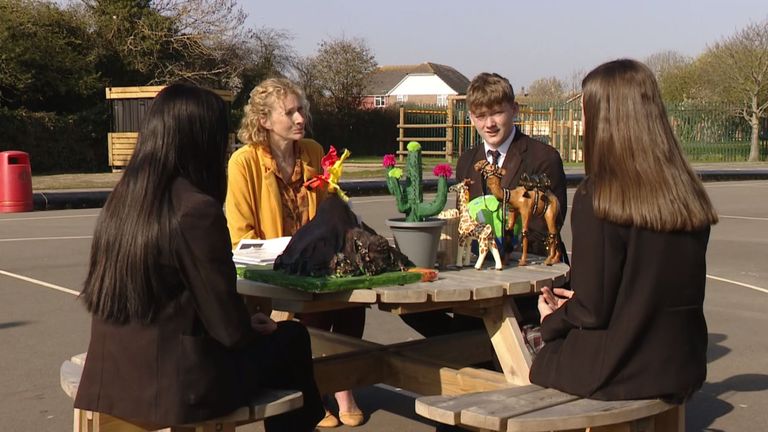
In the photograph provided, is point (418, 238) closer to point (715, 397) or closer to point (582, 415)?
point (582, 415)

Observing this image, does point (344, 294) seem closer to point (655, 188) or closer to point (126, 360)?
point (126, 360)

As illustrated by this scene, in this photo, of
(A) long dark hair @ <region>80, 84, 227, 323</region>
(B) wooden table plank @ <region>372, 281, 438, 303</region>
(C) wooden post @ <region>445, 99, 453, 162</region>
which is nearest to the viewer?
(A) long dark hair @ <region>80, 84, 227, 323</region>

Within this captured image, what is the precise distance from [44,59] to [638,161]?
30.7 meters

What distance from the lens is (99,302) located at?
342 centimetres

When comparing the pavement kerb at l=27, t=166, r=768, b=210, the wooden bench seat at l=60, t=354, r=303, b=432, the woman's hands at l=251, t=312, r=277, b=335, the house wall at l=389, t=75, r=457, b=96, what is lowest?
the pavement kerb at l=27, t=166, r=768, b=210

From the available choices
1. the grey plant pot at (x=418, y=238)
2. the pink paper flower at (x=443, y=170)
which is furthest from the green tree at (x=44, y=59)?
the grey plant pot at (x=418, y=238)

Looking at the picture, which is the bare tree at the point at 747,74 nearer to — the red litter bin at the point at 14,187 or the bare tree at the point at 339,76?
the bare tree at the point at 339,76

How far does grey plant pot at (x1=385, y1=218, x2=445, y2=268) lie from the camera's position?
418cm

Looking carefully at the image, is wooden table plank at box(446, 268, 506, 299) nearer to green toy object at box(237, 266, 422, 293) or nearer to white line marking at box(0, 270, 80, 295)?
green toy object at box(237, 266, 422, 293)

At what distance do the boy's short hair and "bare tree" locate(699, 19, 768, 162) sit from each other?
40.9 meters

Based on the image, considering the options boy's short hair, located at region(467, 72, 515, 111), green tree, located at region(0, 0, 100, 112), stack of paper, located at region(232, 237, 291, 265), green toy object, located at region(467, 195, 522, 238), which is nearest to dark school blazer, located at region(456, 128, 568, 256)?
boy's short hair, located at region(467, 72, 515, 111)

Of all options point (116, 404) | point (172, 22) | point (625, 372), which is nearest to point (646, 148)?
point (625, 372)

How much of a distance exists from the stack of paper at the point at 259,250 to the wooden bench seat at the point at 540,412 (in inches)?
48.4

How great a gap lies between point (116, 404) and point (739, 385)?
4.53 m
